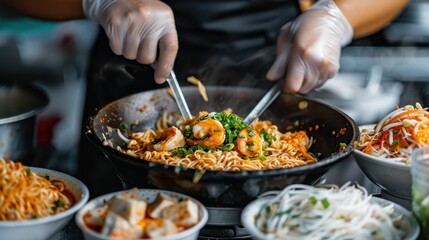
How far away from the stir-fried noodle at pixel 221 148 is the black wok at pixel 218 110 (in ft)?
0.54

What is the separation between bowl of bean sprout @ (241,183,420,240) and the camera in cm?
175

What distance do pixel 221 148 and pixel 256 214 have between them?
55cm

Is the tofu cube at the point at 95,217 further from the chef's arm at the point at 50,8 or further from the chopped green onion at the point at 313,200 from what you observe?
the chef's arm at the point at 50,8

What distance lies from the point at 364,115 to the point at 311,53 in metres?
1.61

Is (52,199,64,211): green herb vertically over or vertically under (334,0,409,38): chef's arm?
under

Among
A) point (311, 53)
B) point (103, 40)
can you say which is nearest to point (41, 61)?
point (103, 40)

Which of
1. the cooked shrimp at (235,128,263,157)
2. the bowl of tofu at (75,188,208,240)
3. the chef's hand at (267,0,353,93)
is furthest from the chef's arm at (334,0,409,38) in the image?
the bowl of tofu at (75,188,208,240)

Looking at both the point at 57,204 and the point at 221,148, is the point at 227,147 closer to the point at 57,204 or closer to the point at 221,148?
the point at 221,148

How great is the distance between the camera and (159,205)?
1.80 metres

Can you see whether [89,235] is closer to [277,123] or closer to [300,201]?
[300,201]

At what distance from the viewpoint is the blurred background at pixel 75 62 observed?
4965 millimetres

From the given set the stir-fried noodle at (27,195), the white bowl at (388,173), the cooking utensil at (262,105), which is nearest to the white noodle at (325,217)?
the white bowl at (388,173)

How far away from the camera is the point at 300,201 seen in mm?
1846

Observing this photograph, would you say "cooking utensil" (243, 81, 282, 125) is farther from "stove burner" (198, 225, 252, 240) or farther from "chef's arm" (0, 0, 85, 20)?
"chef's arm" (0, 0, 85, 20)
